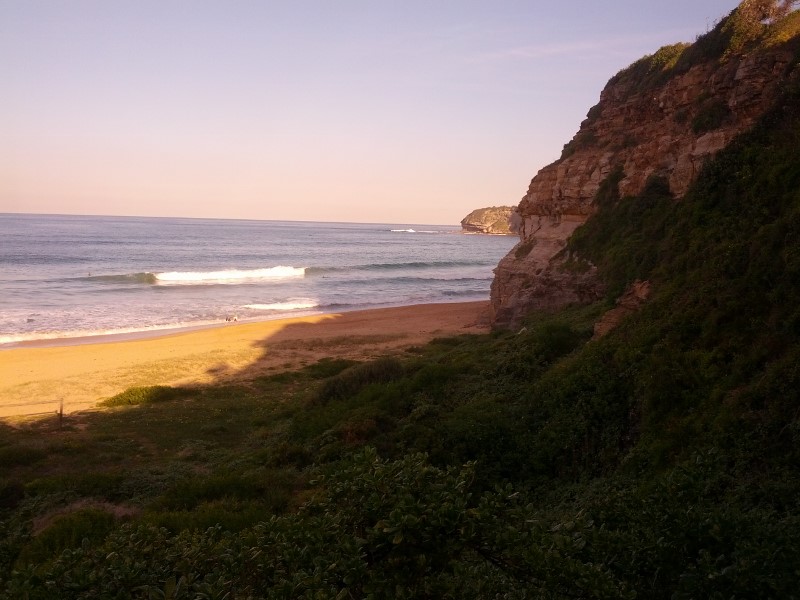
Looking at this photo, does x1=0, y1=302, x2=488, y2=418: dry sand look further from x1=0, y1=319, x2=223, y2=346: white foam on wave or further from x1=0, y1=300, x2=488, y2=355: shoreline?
x1=0, y1=319, x2=223, y2=346: white foam on wave

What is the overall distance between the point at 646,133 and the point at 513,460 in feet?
51.7

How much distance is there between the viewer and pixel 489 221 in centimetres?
17600

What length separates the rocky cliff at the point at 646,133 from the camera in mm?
14984

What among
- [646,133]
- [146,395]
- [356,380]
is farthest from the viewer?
[646,133]

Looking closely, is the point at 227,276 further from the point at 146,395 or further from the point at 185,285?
the point at 146,395

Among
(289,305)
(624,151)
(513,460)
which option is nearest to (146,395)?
(513,460)

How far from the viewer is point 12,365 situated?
22.5 m

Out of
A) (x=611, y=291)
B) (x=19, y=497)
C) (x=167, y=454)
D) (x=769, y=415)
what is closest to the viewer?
(x=769, y=415)

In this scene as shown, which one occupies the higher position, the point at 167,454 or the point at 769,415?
the point at 769,415

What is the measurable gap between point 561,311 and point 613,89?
11.0 meters

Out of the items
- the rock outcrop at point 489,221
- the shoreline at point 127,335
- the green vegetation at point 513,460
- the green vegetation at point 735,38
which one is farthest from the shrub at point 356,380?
the rock outcrop at point 489,221

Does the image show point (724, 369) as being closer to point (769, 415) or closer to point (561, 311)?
point (769, 415)

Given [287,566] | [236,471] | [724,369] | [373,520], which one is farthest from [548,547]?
[236,471]

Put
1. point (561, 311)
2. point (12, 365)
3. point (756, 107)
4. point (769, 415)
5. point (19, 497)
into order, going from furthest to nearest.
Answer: point (12, 365) → point (561, 311) → point (756, 107) → point (19, 497) → point (769, 415)
